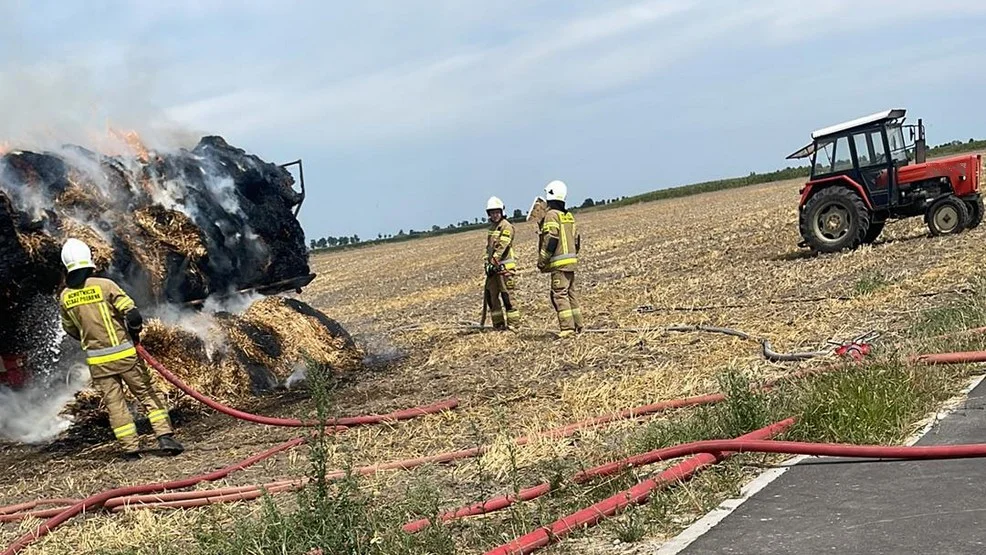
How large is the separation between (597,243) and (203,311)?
22189 mm

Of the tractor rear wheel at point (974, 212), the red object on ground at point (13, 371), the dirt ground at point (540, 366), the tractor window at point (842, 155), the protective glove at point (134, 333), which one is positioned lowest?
the dirt ground at point (540, 366)

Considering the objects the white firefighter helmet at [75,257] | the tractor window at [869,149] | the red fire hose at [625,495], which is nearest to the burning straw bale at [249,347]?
the white firefighter helmet at [75,257]

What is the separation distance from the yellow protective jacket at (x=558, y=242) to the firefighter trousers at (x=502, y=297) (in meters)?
1.33

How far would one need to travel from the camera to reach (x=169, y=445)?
26.5 feet

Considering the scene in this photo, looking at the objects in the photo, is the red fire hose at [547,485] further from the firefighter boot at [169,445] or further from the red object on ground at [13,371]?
the red object on ground at [13,371]

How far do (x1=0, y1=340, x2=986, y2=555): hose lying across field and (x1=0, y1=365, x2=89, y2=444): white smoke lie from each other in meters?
1.64

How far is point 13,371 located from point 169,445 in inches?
92.8

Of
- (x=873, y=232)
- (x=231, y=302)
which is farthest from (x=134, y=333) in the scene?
(x=873, y=232)

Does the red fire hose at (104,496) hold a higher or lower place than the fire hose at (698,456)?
higher

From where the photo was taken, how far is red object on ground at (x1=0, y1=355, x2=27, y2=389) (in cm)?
926

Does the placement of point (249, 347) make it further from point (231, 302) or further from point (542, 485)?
point (542, 485)

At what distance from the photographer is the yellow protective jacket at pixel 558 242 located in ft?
38.3

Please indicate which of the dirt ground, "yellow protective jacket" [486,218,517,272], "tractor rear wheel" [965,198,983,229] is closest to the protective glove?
the dirt ground

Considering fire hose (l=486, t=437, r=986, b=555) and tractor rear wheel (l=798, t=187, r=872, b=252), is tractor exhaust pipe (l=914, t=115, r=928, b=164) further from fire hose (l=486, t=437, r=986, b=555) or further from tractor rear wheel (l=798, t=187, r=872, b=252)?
fire hose (l=486, t=437, r=986, b=555)
